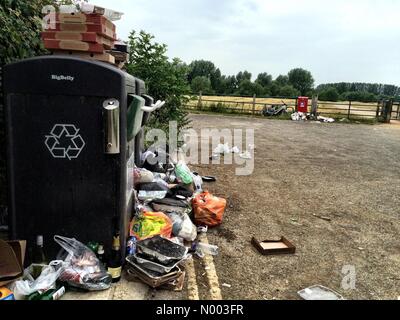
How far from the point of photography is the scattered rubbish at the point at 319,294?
2947 mm

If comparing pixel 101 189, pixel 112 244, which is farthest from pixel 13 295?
pixel 101 189

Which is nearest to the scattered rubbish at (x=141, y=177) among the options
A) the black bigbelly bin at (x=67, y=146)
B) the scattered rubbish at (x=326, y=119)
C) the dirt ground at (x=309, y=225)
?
the dirt ground at (x=309, y=225)

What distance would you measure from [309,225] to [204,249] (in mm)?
1674

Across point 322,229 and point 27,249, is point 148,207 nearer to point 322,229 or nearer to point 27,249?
point 27,249

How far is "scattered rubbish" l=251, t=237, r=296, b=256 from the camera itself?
12.2ft

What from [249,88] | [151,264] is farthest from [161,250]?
[249,88]

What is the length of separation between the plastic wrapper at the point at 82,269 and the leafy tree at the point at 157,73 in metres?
4.36

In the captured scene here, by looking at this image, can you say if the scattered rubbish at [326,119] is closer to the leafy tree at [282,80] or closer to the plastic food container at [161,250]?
the plastic food container at [161,250]

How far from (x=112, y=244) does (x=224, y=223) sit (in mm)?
1905

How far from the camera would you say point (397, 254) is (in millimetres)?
3881

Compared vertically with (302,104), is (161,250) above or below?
below

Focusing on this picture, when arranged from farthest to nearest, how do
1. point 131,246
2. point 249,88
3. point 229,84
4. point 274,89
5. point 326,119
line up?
point 229,84 → point 274,89 → point 249,88 → point 326,119 → point 131,246

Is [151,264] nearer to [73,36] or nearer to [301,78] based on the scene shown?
[73,36]

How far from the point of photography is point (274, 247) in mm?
3787
